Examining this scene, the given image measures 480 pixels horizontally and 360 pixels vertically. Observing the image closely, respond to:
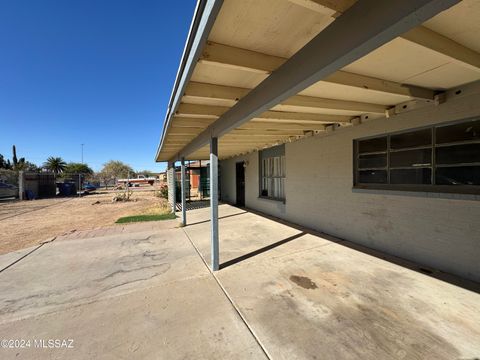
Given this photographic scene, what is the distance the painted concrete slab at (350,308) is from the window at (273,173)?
12.5ft

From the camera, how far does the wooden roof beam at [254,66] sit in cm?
182

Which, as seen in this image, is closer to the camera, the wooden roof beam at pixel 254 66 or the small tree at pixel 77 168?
the wooden roof beam at pixel 254 66

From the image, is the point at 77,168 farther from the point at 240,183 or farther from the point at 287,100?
the point at 287,100

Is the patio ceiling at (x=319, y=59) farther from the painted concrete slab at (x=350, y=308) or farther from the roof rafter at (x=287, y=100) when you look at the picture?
the painted concrete slab at (x=350, y=308)

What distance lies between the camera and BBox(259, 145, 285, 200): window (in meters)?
7.47

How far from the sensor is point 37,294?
10.0ft

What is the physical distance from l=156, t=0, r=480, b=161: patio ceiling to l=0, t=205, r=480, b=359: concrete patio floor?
7.58 ft

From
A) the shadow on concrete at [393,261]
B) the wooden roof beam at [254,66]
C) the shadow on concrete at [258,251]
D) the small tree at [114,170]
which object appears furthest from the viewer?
the small tree at [114,170]

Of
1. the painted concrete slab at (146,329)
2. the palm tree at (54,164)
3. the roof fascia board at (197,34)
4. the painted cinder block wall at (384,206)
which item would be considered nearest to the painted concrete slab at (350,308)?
the painted concrete slab at (146,329)

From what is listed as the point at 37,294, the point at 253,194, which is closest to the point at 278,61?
the point at 37,294

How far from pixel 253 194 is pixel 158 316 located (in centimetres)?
708

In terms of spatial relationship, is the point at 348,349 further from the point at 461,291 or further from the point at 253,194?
the point at 253,194

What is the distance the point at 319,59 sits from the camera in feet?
5.07

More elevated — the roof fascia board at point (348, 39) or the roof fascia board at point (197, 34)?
the roof fascia board at point (197, 34)
